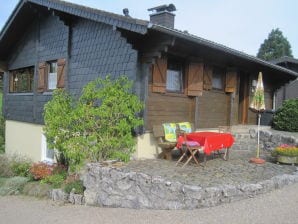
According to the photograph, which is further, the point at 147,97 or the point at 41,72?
the point at 41,72

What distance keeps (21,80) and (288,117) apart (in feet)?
33.7

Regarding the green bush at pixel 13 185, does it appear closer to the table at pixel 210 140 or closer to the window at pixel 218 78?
the table at pixel 210 140

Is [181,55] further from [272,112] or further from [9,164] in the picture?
[9,164]

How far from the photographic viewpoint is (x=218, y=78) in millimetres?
12289

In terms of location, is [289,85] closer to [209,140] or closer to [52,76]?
[52,76]

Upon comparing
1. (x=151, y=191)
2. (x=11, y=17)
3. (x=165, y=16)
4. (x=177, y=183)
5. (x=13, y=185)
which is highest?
(x=11, y=17)

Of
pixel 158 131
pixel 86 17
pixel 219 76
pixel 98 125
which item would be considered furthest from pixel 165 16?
pixel 98 125

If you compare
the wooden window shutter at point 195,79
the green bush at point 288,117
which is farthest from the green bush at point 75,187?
the green bush at point 288,117

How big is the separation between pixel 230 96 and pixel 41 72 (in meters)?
6.50

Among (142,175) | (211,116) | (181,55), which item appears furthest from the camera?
(211,116)

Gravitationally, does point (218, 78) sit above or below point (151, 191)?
above

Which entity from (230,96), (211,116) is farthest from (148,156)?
(230,96)

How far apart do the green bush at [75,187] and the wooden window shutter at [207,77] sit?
4883 mm

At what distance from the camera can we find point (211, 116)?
39.1ft
